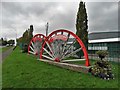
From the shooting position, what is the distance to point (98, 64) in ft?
29.5

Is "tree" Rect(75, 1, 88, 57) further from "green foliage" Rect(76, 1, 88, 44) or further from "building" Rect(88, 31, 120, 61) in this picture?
"building" Rect(88, 31, 120, 61)

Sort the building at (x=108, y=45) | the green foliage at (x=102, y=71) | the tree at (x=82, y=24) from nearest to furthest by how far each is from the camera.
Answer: the green foliage at (x=102, y=71) < the building at (x=108, y=45) < the tree at (x=82, y=24)

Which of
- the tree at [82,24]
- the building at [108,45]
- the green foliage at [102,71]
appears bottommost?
the green foliage at [102,71]

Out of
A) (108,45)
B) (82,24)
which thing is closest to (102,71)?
(82,24)

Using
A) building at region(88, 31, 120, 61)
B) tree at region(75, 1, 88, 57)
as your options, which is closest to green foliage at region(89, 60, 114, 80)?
building at region(88, 31, 120, 61)

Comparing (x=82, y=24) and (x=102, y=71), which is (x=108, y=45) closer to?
(x=82, y=24)

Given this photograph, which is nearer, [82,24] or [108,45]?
[82,24]

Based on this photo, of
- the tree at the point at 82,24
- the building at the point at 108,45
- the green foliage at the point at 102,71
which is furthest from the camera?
the tree at the point at 82,24

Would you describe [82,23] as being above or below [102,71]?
above

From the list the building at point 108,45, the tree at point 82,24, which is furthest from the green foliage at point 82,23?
the building at point 108,45

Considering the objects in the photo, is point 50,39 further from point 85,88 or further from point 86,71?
point 85,88

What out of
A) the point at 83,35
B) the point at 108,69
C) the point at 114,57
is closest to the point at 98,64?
the point at 108,69

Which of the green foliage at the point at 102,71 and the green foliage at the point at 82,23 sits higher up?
the green foliage at the point at 82,23

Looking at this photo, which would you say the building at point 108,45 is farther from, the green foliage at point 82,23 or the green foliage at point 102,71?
the green foliage at point 102,71
